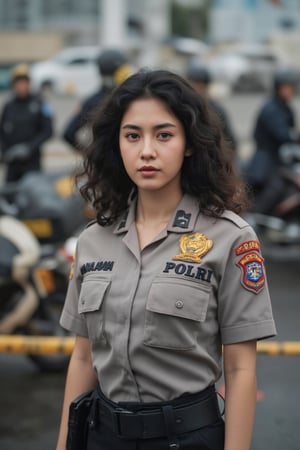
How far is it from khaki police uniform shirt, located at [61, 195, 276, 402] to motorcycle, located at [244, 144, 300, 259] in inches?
210

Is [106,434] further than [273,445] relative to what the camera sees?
No

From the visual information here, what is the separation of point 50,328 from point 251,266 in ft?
9.71

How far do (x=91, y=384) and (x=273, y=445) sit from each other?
1.86 m

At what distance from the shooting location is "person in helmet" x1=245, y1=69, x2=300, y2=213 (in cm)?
782

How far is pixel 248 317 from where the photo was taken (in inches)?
90.1

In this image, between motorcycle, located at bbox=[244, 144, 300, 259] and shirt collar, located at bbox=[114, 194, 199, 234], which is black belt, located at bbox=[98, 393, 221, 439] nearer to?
shirt collar, located at bbox=[114, 194, 199, 234]

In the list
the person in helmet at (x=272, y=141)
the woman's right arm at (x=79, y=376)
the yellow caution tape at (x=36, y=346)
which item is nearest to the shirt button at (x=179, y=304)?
the woman's right arm at (x=79, y=376)

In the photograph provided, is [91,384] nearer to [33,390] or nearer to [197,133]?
[197,133]

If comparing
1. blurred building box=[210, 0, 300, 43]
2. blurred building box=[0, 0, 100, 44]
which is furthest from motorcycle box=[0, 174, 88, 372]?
blurred building box=[0, 0, 100, 44]

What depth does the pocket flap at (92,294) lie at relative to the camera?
235 centimetres

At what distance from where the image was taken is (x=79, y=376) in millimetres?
2502

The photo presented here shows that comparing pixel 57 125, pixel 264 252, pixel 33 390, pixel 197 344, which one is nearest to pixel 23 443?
pixel 33 390

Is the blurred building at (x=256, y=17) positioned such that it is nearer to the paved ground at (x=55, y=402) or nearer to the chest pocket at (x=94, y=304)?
the paved ground at (x=55, y=402)

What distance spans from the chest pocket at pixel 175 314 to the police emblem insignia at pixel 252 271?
0.34 feet
